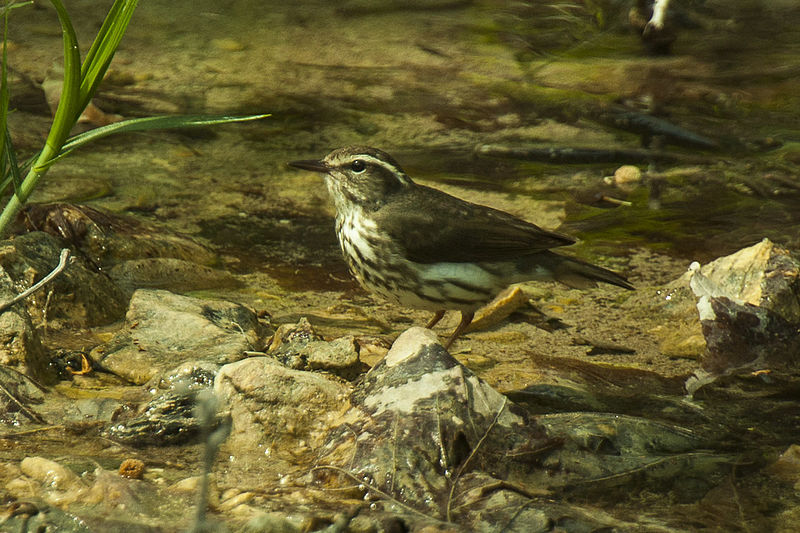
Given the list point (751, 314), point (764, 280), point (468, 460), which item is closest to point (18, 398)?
point (468, 460)

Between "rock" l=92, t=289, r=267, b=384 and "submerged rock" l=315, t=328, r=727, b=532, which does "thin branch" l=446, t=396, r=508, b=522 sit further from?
"rock" l=92, t=289, r=267, b=384

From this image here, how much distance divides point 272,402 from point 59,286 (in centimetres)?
164

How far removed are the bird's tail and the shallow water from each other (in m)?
0.32

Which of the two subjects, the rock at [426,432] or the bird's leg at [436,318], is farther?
the bird's leg at [436,318]

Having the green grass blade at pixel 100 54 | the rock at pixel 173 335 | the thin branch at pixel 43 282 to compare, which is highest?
the green grass blade at pixel 100 54

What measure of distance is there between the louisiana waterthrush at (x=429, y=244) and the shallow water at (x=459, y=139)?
13.3 inches

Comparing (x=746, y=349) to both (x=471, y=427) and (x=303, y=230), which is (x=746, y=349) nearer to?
(x=471, y=427)

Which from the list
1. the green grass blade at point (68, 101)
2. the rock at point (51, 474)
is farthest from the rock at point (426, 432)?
the green grass blade at point (68, 101)

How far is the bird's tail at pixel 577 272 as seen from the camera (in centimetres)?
525

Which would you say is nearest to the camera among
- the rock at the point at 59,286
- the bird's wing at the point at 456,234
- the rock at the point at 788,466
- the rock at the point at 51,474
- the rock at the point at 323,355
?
the rock at the point at 51,474

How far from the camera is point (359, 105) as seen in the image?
892 centimetres

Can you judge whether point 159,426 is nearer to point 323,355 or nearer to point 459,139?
point 323,355

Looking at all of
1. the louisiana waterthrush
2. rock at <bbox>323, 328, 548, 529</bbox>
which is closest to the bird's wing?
the louisiana waterthrush

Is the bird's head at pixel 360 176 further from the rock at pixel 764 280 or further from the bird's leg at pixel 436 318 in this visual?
the rock at pixel 764 280
